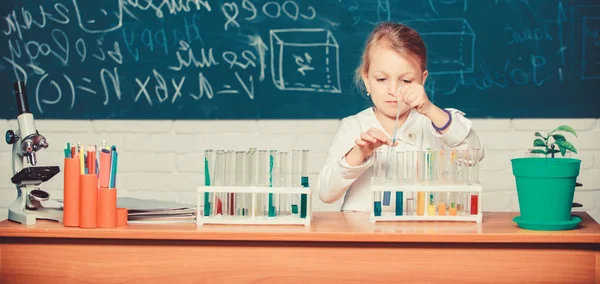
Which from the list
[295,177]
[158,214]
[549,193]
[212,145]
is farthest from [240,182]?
[212,145]

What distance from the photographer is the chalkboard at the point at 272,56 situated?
3211mm

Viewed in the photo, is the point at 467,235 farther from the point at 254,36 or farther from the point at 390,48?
the point at 254,36

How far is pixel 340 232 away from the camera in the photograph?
5.59ft

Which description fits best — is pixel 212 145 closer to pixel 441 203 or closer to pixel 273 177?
pixel 273 177

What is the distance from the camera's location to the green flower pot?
174 centimetres

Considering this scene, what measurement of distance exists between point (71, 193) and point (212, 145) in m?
1.52

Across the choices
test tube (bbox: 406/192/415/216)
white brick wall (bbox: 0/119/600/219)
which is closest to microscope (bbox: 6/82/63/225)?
test tube (bbox: 406/192/415/216)

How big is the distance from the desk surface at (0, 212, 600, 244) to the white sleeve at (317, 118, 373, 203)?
0.24 metres

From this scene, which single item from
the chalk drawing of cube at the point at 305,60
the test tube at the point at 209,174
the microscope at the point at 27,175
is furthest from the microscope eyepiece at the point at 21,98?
the chalk drawing of cube at the point at 305,60

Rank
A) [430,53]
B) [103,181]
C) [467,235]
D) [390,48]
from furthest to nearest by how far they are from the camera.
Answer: [430,53] < [390,48] < [103,181] < [467,235]

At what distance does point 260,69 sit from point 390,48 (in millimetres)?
1059

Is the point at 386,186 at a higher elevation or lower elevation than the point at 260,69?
lower

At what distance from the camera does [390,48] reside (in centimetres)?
232

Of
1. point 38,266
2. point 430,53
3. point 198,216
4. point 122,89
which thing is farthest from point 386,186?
point 122,89
